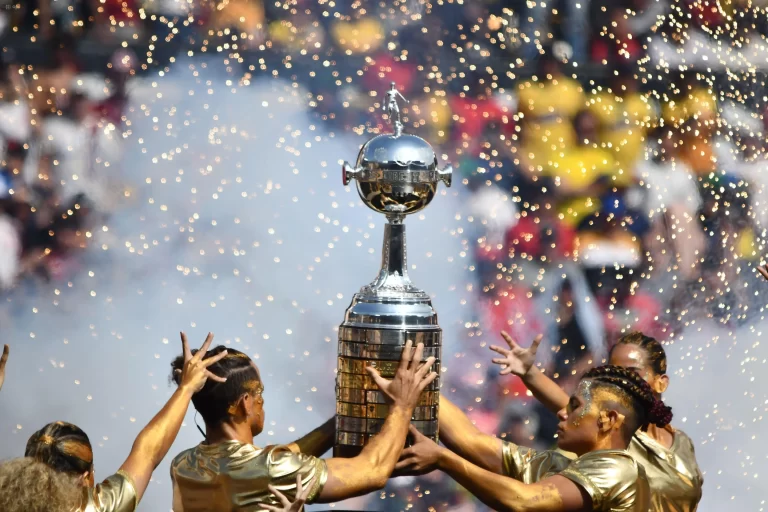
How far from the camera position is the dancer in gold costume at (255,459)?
3.56 meters

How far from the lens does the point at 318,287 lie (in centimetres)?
568

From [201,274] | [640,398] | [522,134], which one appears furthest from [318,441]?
[522,134]

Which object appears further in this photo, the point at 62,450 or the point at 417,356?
the point at 417,356

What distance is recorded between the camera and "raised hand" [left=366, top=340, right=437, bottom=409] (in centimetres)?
361

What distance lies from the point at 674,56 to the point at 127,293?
264cm

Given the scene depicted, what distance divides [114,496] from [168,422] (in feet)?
0.89

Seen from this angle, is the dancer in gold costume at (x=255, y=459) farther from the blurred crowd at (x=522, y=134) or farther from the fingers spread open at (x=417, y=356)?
the blurred crowd at (x=522, y=134)

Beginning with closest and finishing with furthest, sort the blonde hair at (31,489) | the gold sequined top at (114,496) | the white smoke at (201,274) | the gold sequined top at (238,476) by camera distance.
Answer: the blonde hair at (31,489)
the gold sequined top at (114,496)
the gold sequined top at (238,476)
the white smoke at (201,274)

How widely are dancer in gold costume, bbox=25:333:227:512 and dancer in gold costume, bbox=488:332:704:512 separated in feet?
3.00

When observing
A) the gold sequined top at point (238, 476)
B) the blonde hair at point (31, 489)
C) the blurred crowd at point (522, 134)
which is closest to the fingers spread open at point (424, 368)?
the gold sequined top at point (238, 476)

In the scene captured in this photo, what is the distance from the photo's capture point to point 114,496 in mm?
3477

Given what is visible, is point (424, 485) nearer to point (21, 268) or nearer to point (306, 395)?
point (306, 395)

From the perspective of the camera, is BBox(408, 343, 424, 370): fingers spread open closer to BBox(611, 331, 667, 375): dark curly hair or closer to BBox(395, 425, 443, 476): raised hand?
BBox(395, 425, 443, 476): raised hand

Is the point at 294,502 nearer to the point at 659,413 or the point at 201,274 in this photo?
the point at 659,413
